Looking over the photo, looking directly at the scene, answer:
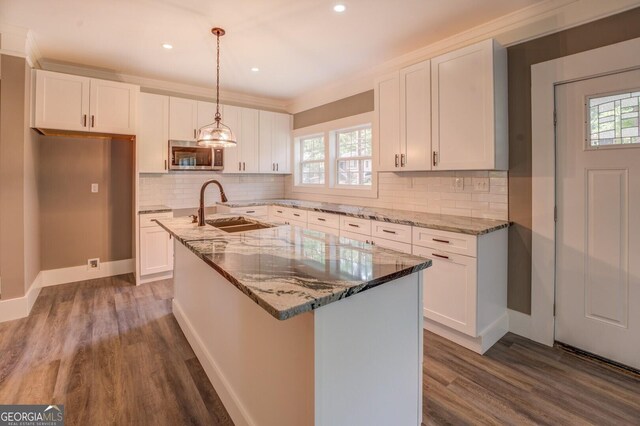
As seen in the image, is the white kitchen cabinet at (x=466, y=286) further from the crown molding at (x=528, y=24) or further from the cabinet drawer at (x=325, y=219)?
the crown molding at (x=528, y=24)

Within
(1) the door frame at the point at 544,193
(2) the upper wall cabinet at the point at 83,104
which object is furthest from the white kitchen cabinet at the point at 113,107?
(1) the door frame at the point at 544,193

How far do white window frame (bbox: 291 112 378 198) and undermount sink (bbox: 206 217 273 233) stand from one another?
1566mm

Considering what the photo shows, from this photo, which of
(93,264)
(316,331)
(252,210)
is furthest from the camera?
(252,210)

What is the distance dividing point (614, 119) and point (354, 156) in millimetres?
2740

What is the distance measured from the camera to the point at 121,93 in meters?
3.75

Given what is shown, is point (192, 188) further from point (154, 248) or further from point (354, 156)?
point (354, 156)

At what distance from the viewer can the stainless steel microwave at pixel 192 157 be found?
13.9ft

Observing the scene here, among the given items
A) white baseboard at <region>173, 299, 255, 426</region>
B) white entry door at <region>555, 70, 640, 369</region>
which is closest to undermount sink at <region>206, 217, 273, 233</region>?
white baseboard at <region>173, 299, 255, 426</region>

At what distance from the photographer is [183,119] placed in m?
4.30

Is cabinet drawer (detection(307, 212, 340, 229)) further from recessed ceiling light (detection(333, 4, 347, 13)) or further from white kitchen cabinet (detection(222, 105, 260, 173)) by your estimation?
recessed ceiling light (detection(333, 4, 347, 13))

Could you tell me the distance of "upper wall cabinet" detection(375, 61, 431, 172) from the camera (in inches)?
117

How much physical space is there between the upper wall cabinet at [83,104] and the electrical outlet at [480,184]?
3847 millimetres

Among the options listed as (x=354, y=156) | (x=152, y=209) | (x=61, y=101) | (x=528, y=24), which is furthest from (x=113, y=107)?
(x=528, y=24)

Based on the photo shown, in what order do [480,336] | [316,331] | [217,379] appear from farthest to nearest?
[480,336] < [217,379] < [316,331]
